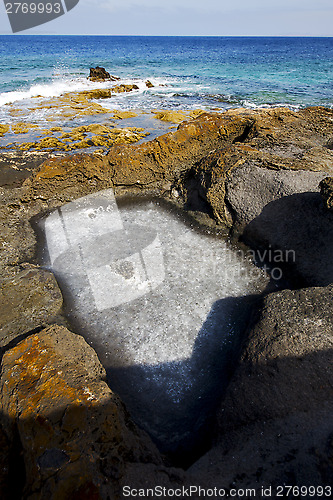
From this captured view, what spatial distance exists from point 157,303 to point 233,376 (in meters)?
1.56

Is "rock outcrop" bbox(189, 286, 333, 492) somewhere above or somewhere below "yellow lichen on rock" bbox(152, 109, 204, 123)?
below

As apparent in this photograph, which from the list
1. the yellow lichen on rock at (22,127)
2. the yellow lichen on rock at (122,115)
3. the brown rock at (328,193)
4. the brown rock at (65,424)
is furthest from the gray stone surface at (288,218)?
the yellow lichen on rock at (122,115)

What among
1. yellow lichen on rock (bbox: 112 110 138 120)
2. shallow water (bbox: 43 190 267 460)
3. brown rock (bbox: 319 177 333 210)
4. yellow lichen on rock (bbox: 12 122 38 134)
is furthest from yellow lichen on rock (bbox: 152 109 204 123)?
brown rock (bbox: 319 177 333 210)

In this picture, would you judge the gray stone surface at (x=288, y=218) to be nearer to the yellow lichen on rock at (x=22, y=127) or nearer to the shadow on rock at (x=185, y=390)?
the shadow on rock at (x=185, y=390)

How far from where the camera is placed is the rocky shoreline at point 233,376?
83.6 inches

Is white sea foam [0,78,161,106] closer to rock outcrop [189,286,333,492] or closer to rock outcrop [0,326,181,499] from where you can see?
rock outcrop [0,326,181,499]

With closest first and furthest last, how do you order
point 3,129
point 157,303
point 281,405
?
point 281,405 → point 157,303 → point 3,129

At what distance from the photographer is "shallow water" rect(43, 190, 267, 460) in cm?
322

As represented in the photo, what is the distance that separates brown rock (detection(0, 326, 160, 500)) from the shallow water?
1.63 feet

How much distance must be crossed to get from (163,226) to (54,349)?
10.8 feet

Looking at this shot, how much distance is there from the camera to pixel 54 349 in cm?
304

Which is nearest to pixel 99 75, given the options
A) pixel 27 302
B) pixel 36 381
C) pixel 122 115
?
pixel 122 115

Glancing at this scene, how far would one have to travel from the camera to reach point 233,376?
3006 mm

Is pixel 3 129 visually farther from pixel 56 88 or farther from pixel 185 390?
pixel 56 88
